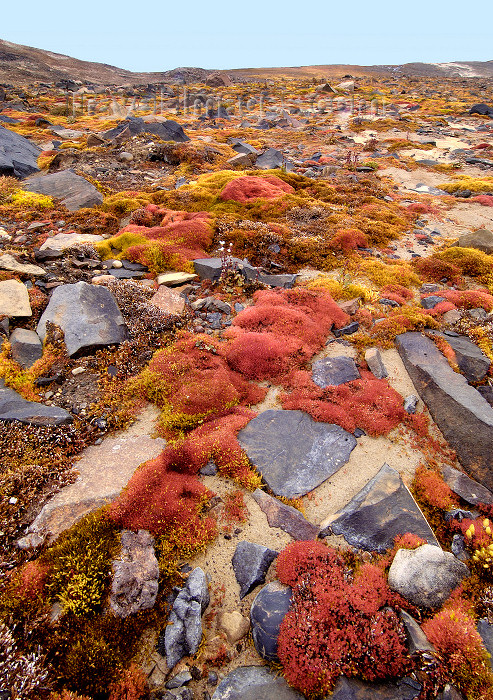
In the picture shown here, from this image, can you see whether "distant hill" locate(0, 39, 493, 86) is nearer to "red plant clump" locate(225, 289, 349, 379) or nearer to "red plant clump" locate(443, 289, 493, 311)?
"red plant clump" locate(225, 289, 349, 379)

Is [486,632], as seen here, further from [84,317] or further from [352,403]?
[84,317]

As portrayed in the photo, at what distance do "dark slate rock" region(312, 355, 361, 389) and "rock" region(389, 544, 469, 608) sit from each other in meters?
3.64

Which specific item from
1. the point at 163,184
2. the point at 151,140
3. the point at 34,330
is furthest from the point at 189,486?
the point at 151,140

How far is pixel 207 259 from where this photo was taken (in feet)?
39.3

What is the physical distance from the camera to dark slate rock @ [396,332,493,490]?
240 inches

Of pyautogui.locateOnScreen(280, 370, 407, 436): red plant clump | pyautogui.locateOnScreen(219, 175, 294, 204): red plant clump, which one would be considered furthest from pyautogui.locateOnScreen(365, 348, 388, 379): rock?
pyautogui.locateOnScreen(219, 175, 294, 204): red plant clump

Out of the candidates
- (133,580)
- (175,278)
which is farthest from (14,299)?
(133,580)

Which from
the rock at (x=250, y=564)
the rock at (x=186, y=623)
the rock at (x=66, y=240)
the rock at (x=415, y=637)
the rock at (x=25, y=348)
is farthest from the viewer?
the rock at (x=66, y=240)

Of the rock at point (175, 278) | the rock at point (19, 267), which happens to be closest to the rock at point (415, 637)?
the rock at point (175, 278)

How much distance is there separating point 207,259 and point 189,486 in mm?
8054

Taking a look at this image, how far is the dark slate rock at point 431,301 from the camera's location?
Answer: 1039 cm

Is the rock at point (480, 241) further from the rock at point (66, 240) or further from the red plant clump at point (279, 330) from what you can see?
the rock at point (66, 240)

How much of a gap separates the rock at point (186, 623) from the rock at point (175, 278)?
8192 mm

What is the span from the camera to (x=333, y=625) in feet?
13.1
